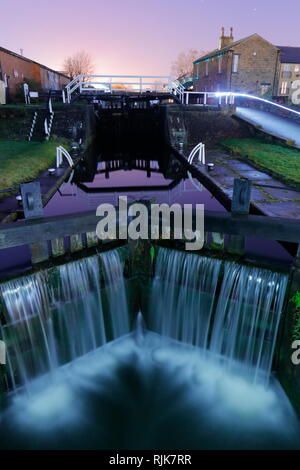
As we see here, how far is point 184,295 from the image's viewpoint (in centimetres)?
626

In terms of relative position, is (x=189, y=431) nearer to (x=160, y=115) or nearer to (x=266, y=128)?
(x=266, y=128)

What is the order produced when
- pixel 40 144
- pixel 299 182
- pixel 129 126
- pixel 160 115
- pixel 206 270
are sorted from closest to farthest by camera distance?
pixel 206 270, pixel 299 182, pixel 40 144, pixel 160 115, pixel 129 126

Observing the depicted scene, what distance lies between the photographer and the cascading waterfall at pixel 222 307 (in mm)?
5348

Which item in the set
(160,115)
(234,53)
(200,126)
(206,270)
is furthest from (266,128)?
(234,53)

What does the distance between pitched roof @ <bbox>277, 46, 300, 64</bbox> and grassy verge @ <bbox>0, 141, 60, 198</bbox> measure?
1667 inches

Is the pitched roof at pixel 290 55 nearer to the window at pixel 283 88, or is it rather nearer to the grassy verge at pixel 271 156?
the window at pixel 283 88

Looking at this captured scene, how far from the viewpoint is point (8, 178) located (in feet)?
35.5

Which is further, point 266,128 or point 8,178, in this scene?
point 266,128

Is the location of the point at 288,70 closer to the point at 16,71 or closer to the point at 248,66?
the point at 248,66

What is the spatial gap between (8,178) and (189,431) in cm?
921

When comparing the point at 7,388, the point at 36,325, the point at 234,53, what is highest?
the point at 234,53

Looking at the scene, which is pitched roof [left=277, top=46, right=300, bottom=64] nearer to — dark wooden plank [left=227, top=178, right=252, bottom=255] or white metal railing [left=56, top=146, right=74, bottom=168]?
white metal railing [left=56, top=146, right=74, bottom=168]

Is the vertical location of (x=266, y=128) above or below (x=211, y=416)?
above

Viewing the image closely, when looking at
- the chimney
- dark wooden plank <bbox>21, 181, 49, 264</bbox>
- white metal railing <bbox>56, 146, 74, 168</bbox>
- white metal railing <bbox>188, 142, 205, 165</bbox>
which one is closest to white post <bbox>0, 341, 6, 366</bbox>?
dark wooden plank <bbox>21, 181, 49, 264</bbox>
